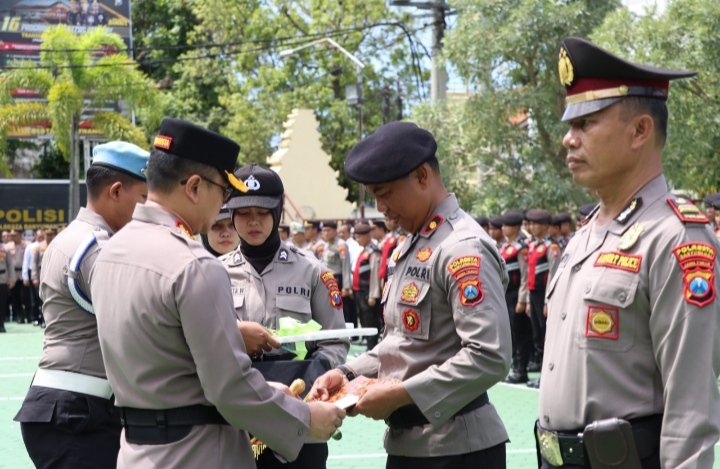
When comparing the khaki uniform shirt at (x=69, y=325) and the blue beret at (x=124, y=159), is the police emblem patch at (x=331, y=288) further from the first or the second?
the khaki uniform shirt at (x=69, y=325)

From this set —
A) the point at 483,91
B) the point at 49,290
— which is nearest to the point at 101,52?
the point at 483,91

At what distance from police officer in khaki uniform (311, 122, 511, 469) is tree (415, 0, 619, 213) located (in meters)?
15.3

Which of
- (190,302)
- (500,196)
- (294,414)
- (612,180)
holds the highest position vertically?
(612,180)

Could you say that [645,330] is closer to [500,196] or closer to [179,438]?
[179,438]

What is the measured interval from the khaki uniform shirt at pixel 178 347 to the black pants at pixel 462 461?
1.69 feet

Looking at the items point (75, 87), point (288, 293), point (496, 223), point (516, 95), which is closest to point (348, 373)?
point (288, 293)

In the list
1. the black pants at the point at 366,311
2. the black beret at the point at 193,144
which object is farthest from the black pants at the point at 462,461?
the black pants at the point at 366,311

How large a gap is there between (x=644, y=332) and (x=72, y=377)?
7.88ft

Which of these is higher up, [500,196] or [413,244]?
[413,244]

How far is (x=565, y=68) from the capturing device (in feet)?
11.6

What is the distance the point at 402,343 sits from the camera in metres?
3.94

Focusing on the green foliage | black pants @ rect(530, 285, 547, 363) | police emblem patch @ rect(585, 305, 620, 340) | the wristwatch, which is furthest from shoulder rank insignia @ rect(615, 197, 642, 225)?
the green foliage

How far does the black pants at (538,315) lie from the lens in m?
13.2

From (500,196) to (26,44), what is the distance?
24773mm
